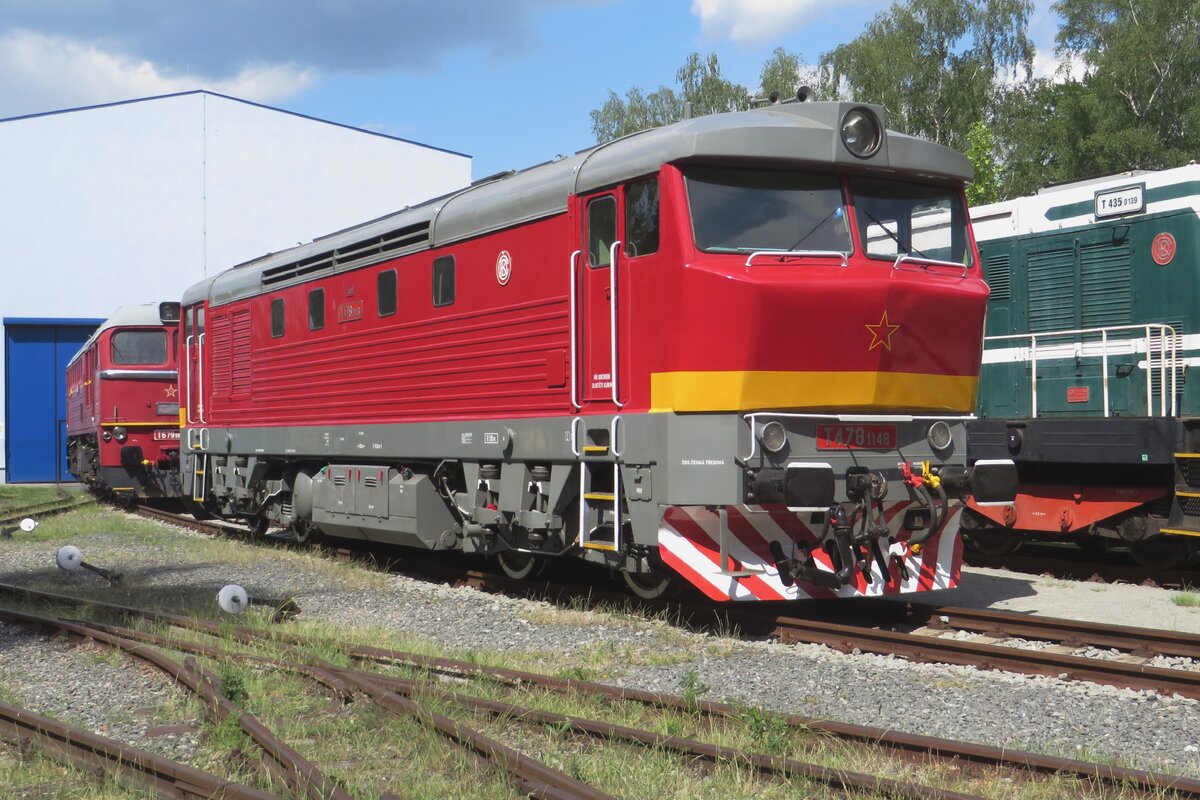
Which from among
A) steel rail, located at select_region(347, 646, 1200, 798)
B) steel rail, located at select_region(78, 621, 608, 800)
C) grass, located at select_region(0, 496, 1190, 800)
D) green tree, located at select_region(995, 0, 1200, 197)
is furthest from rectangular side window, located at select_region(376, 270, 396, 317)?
green tree, located at select_region(995, 0, 1200, 197)

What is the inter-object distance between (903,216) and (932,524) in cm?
221

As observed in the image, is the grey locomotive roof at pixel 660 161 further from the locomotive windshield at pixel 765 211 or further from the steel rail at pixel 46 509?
the steel rail at pixel 46 509

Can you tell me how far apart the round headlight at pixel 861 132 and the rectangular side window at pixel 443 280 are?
3811 mm

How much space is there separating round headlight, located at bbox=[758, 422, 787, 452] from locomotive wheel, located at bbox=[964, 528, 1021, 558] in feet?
18.1

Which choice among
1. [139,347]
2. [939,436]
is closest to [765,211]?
[939,436]

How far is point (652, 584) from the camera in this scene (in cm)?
898

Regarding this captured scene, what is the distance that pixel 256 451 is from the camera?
46.4ft

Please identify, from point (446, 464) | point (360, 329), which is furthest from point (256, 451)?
point (446, 464)

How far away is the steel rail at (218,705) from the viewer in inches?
181

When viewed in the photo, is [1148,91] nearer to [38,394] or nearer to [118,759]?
[38,394]

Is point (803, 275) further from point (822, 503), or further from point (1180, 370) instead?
point (1180, 370)

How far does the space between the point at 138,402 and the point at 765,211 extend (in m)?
15.8

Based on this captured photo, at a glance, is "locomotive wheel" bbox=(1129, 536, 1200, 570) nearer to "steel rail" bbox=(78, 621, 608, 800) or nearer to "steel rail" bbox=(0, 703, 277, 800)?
"steel rail" bbox=(78, 621, 608, 800)

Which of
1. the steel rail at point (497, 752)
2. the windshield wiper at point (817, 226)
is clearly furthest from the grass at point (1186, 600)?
the steel rail at point (497, 752)
